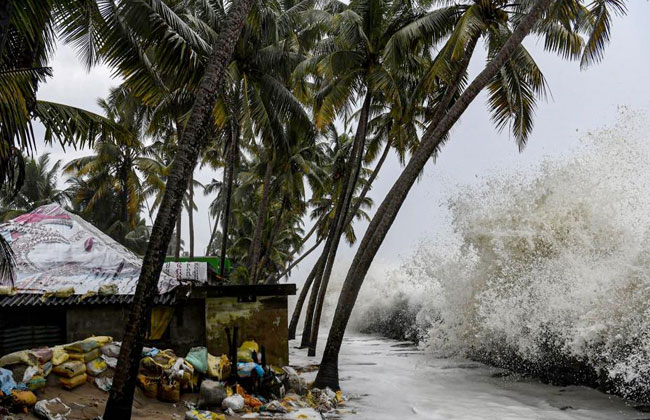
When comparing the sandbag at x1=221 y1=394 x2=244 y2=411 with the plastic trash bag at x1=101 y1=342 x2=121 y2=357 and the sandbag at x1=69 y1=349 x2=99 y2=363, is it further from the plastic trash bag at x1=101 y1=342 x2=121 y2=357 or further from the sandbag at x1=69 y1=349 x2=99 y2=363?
the sandbag at x1=69 y1=349 x2=99 y2=363

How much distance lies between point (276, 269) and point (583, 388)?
35311 millimetres

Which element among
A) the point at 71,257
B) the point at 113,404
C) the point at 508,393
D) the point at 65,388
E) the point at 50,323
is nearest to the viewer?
the point at 113,404

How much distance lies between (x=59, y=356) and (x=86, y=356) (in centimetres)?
49

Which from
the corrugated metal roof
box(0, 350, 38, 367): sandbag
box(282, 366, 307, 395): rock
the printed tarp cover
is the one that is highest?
the printed tarp cover

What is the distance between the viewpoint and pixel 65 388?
8.17 metres

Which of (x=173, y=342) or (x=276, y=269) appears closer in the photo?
(x=173, y=342)

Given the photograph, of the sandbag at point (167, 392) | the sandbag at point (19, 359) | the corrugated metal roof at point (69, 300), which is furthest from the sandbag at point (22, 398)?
the corrugated metal roof at point (69, 300)

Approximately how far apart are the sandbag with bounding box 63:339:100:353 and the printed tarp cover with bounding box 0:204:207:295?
250 cm

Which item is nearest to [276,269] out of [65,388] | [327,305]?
[327,305]

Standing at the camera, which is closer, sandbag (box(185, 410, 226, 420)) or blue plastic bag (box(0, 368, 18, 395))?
blue plastic bag (box(0, 368, 18, 395))

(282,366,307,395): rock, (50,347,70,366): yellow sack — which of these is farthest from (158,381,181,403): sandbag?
(282,366,307,395): rock

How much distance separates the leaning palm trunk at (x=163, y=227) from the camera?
662 centimetres

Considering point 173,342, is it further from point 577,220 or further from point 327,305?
point 327,305

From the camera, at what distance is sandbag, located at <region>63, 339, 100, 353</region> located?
8.75 m
